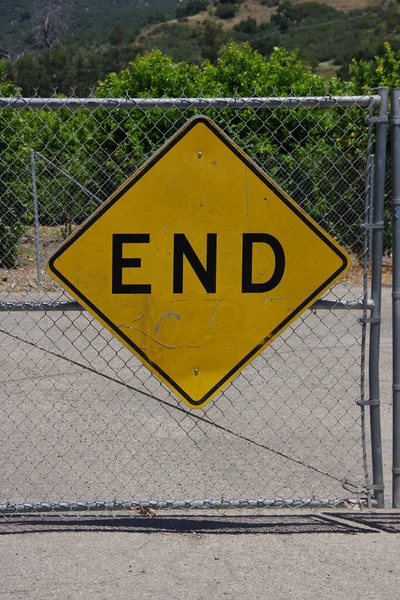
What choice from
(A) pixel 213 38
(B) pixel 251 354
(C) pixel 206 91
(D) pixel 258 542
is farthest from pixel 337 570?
(A) pixel 213 38

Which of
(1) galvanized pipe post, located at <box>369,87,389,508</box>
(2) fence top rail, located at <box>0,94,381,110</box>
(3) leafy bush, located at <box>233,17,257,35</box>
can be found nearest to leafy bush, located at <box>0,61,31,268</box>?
(2) fence top rail, located at <box>0,94,381,110</box>

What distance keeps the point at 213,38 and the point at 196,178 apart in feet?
196

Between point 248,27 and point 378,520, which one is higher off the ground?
point 248,27

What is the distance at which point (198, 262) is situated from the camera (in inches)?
181

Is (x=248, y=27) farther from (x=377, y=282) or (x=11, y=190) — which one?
(x=377, y=282)

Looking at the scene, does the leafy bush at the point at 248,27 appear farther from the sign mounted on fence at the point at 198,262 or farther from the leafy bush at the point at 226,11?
the sign mounted on fence at the point at 198,262

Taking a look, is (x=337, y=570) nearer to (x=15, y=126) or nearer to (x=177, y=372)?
(x=177, y=372)

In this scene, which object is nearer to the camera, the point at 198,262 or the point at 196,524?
the point at 198,262

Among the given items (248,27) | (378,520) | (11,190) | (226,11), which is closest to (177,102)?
(378,520)

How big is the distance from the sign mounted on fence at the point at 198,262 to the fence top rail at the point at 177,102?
0.68ft

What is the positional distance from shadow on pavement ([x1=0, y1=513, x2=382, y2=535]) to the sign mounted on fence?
2.30ft

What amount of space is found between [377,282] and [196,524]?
5.28 feet

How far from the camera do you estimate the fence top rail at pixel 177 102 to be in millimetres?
4570

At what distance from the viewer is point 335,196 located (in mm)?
15016
